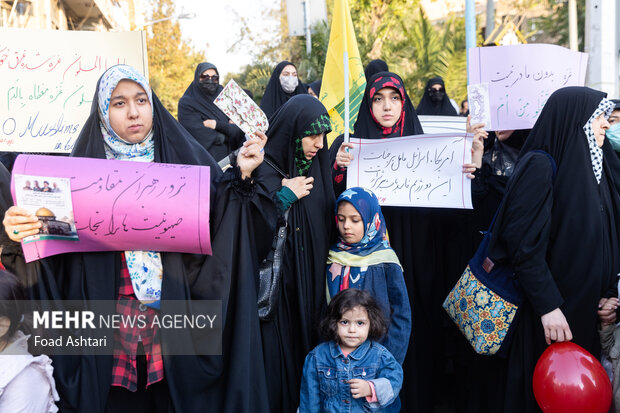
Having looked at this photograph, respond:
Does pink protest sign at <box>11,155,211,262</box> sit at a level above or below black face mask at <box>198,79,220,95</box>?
Result: below

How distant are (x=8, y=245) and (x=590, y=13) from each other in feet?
19.5

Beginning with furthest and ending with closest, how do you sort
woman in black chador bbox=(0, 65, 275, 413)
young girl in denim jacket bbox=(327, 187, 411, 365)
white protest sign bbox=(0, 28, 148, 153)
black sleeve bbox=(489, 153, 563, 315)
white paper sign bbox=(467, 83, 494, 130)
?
white paper sign bbox=(467, 83, 494, 130) < white protest sign bbox=(0, 28, 148, 153) < young girl in denim jacket bbox=(327, 187, 411, 365) < black sleeve bbox=(489, 153, 563, 315) < woman in black chador bbox=(0, 65, 275, 413)

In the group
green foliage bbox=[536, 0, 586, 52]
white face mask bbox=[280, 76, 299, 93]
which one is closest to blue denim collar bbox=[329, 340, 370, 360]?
white face mask bbox=[280, 76, 299, 93]

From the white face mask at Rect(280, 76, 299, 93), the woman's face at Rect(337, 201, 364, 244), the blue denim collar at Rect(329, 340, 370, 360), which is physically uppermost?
the white face mask at Rect(280, 76, 299, 93)

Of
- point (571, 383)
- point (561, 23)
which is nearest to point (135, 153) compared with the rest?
point (571, 383)

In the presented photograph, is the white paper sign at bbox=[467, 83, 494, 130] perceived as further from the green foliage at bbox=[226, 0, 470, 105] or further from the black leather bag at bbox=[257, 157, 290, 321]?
the green foliage at bbox=[226, 0, 470, 105]

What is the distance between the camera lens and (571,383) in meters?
2.51

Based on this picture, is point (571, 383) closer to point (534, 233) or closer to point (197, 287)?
point (534, 233)

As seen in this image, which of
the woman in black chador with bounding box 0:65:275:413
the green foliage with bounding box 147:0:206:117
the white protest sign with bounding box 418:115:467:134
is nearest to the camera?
the woman in black chador with bounding box 0:65:275:413

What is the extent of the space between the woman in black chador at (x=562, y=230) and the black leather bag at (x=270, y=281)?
104 cm

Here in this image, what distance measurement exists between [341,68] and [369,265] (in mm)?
1395

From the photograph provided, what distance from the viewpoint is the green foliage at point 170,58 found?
22297 mm

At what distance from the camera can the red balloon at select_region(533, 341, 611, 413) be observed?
2506 millimetres

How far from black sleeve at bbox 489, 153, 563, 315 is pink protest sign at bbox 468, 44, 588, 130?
0.92m
